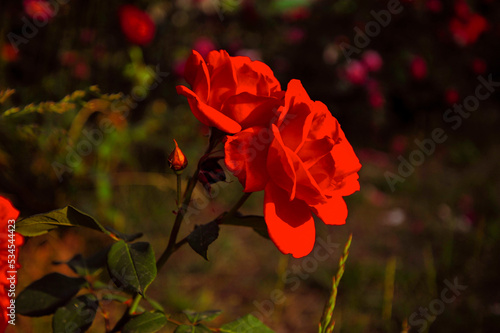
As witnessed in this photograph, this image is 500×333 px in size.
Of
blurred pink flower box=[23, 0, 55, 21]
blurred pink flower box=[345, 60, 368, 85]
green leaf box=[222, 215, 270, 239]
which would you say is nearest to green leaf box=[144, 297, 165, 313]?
green leaf box=[222, 215, 270, 239]

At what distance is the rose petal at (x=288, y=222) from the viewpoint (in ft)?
1.64

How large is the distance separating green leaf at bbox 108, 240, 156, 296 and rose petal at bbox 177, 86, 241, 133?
163 millimetres

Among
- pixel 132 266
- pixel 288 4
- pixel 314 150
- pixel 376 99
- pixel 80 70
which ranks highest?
pixel 314 150

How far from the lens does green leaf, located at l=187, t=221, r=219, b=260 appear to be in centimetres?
50

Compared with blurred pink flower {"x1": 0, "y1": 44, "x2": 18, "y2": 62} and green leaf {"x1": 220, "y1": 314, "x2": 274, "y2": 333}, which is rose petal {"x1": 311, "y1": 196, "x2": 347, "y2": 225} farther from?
blurred pink flower {"x1": 0, "y1": 44, "x2": 18, "y2": 62}

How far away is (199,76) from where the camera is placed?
539 millimetres

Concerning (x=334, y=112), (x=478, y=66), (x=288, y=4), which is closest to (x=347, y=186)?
(x=334, y=112)

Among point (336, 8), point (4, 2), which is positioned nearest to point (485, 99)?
point (336, 8)

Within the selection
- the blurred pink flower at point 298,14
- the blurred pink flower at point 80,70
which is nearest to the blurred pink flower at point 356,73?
the blurred pink flower at point 298,14

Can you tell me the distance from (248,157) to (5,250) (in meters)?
0.28

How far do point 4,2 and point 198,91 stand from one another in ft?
5.41

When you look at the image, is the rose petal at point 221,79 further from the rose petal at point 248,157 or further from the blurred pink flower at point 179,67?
the blurred pink flower at point 179,67

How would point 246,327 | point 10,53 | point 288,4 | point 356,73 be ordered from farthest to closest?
point 288,4, point 356,73, point 10,53, point 246,327

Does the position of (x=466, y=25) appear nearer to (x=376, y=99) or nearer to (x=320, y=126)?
(x=376, y=99)
